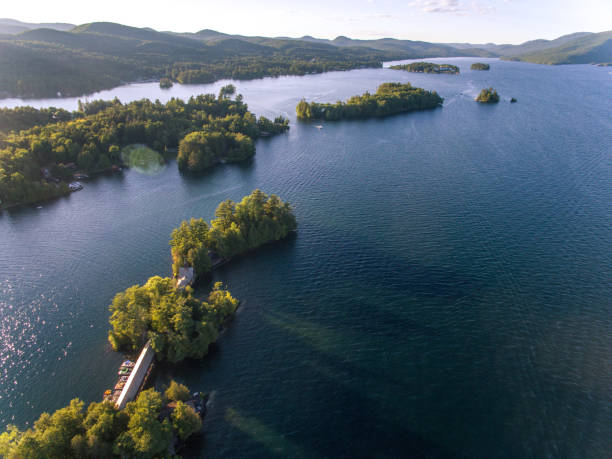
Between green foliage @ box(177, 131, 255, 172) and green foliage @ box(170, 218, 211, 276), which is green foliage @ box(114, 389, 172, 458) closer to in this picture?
green foliage @ box(170, 218, 211, 276)

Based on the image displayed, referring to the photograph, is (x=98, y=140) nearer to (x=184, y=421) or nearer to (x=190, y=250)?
(x=190, y=250)

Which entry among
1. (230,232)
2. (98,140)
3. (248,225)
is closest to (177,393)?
(230,232)

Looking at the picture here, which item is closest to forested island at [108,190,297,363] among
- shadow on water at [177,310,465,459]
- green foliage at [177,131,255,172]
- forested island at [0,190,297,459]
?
forested island at [0,190,297,459]

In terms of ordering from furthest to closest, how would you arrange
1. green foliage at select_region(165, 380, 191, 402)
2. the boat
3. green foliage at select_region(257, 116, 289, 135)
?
green foliage at select_region(257, 116, 289, 135)
the boat
green foliage at select_region(165, 380, 191, 402)

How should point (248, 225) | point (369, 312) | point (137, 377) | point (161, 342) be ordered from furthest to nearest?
1. point (248, 225)
2. point (369, 312)
3. point (161, 342)
4. point (137, 377)

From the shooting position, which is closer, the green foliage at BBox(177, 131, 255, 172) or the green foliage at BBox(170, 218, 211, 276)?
the green foliage at BBox(170, 218, 211, 276)

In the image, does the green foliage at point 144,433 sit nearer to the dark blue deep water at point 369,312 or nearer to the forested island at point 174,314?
the dark blue deep water at point 369,312

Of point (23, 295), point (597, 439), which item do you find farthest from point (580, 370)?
point (23, 295)

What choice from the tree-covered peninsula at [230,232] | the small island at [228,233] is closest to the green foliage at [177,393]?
the small island at [228,233]

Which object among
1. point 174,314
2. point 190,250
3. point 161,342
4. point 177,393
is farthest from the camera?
point 190,250
